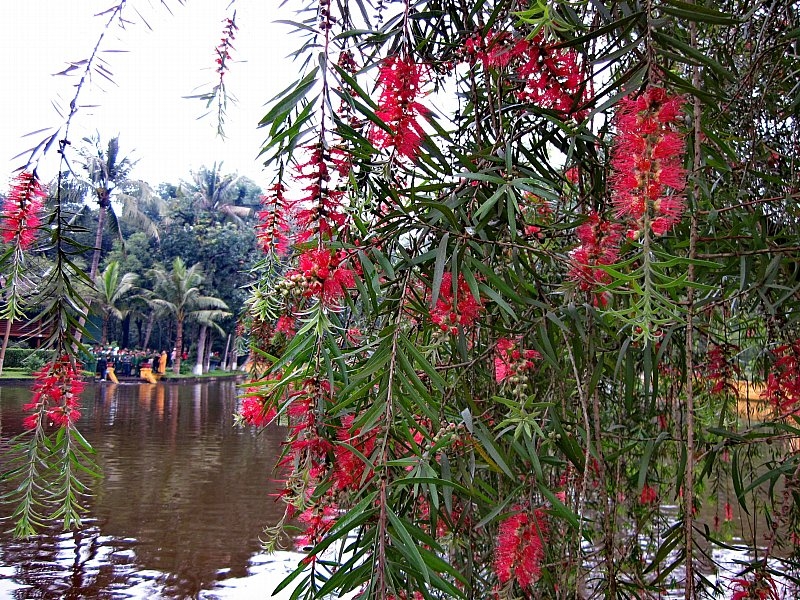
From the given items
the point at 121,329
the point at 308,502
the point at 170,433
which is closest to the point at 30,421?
the point at 308,502

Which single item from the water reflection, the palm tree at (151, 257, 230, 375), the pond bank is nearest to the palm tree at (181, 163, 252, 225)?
the palm tree at (151, 257, 230, 375)

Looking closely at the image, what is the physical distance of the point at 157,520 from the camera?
4.60m

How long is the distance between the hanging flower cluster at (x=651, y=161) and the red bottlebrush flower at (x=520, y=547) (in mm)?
390

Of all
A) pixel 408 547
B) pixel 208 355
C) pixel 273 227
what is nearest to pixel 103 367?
pixel 208 355

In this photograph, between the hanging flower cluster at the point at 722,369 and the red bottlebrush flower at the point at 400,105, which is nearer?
the red bottlebrush flower at the point at 400,105

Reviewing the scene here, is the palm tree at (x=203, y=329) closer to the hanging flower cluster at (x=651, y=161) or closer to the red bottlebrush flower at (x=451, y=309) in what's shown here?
the red bottlebrush flower at (x=451, y=309)

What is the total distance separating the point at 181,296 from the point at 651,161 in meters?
17.4

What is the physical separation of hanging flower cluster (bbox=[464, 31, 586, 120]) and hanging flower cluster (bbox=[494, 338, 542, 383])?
29 cm

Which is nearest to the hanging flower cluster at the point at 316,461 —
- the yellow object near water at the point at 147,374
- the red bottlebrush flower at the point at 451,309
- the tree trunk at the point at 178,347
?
the red bottlebrush flower at the point at 451,309

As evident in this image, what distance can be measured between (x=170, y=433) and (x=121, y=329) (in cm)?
1507

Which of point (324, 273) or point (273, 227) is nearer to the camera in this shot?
point (324, 273)

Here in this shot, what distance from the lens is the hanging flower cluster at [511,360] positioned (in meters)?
0.76

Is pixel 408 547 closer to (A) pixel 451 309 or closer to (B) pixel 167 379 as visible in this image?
(A) pixel 451 309

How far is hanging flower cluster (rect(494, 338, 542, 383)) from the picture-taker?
2.48 ft
